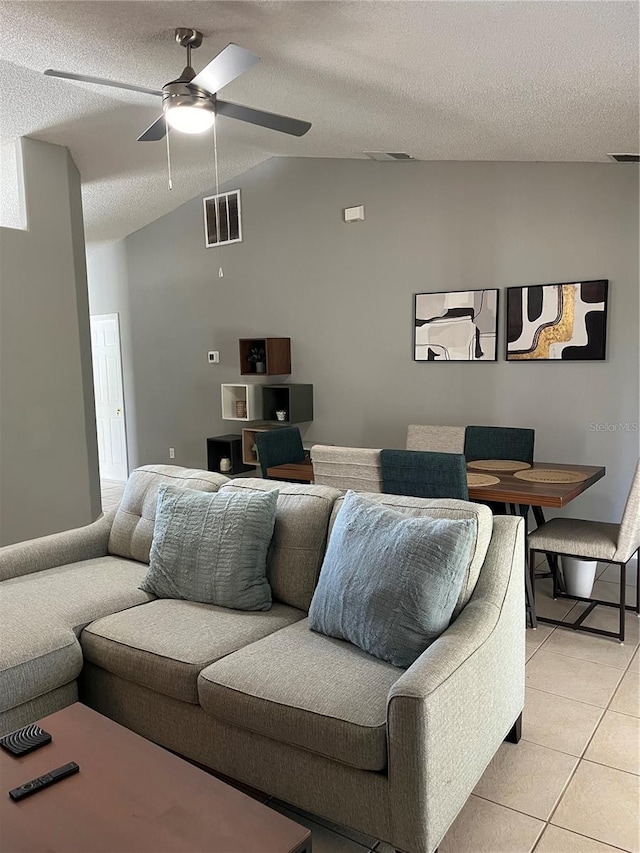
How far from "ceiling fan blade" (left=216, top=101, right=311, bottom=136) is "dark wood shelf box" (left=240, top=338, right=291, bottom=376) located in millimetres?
2680

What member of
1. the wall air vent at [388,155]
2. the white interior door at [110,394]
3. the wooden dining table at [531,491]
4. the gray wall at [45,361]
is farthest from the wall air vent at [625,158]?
the white interior door at [110,394]

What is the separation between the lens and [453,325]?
4.89 m

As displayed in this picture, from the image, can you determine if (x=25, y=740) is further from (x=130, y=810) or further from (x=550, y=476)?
(x=550, y=476)

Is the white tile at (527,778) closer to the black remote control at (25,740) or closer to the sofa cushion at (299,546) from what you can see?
the sofa cushion at (299,546)

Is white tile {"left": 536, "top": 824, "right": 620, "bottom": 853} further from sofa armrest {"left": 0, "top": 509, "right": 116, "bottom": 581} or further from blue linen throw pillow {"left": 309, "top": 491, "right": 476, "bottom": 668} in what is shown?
sofa armrest {"left": 0, "top": 509, "right": 116, "bottom": 581}

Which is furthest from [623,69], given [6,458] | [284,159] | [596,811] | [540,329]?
[6,458]

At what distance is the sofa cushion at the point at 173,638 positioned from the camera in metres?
2.12

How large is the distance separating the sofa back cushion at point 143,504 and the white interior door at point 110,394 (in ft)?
15.0

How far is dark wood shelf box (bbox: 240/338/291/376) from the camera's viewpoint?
228 inches

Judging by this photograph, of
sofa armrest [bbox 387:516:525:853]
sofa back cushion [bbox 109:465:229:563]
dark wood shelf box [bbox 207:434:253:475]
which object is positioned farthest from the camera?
dark wood shelf box [bbox 207:434:253:475]

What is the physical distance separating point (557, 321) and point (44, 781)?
3979 millimetres

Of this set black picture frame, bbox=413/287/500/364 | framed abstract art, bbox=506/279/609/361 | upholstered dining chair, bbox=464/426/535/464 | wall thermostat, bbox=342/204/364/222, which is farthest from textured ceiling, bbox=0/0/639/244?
upholstered dining chair, bbox=464/426/535/464

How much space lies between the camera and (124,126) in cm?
459

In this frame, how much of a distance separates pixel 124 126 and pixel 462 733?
4430mm
